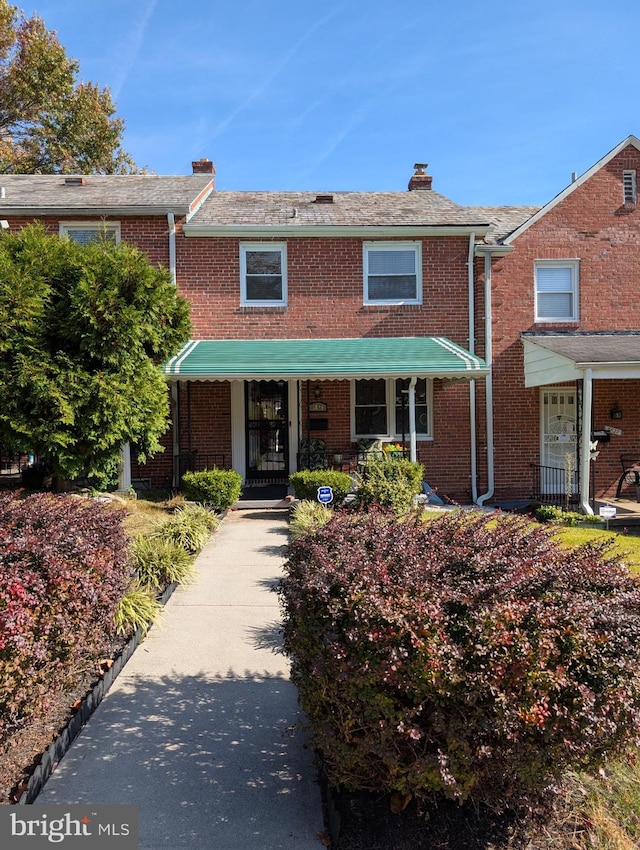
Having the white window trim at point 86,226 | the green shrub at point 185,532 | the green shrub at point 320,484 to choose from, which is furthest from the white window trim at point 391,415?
the white window trim at point 86,226

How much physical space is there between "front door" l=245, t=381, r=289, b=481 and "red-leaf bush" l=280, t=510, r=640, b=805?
1115cm

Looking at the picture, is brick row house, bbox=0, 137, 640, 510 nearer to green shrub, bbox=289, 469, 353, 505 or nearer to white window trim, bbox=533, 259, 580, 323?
white window trim, bbox=533, 259, 580, 323

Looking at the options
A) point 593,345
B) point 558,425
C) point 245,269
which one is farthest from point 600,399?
point 245,269

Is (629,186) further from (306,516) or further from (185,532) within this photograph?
(185,532)

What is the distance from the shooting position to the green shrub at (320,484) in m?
10.6

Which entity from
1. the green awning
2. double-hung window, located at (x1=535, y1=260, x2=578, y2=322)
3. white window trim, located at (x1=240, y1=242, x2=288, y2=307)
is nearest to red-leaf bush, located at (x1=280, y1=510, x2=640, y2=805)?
the green awning

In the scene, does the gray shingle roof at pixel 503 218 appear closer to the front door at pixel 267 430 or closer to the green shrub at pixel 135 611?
the front door at pixel 267 430

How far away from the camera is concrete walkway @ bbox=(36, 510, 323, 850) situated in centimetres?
287

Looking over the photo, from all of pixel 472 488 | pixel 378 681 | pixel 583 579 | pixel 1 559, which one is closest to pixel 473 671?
pixel 378 681

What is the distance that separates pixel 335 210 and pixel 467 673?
47.0ft

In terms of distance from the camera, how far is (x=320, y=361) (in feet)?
39.4

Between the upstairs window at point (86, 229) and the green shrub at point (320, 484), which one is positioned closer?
the green shrub at point (320, 484)

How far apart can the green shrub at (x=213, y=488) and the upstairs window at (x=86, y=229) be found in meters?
6.38

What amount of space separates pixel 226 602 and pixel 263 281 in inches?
371
